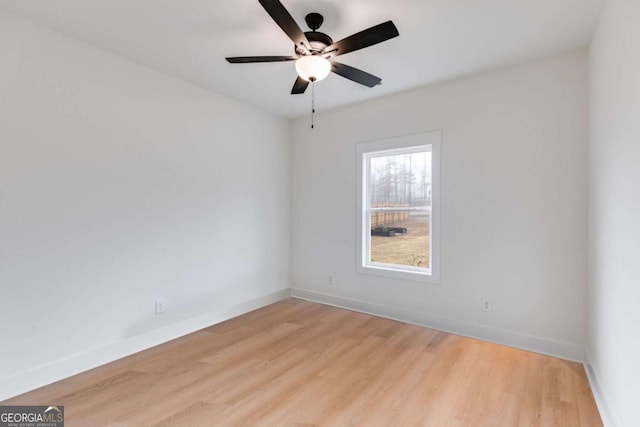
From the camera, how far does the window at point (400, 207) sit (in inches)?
133

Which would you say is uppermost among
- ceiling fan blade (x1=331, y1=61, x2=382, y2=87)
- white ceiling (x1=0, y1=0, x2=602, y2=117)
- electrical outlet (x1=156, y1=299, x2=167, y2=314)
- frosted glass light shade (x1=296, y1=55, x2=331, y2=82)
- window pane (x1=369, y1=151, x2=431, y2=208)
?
white ceiling (x1=0, y1=0, x2=602, y2=117)

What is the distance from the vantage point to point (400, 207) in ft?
12.3

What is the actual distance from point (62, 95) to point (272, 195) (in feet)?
8.03

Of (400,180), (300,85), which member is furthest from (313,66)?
(400,180)

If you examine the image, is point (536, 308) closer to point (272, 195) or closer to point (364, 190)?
point (364, 190)

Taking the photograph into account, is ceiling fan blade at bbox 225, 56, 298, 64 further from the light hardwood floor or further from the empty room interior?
the light hardwood floor

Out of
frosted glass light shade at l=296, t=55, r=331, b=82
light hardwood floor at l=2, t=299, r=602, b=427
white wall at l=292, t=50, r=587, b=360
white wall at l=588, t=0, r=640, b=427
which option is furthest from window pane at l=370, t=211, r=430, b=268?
frosted glass light shade at l=296, t=55, r=331, b=82

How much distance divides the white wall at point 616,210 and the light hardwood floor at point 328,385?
0.38 metres

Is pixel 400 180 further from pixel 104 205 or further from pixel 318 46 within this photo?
pixel 104 205

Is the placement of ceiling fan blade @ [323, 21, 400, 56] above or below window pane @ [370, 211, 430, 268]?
above

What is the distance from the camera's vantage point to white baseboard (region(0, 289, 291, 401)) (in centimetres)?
215

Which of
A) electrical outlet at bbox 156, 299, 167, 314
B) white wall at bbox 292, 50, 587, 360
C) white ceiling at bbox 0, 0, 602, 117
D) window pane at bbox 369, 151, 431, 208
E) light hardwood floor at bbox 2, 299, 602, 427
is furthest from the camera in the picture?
window pane at bbox 369, 151, 431, 208

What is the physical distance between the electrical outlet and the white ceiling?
2.28 meters

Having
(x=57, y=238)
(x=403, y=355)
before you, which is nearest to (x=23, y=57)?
(x=57, y=238)
